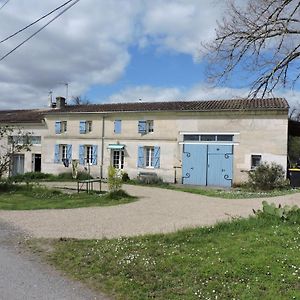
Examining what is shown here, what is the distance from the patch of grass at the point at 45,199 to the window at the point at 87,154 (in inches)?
441

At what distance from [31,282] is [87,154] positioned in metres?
25.8

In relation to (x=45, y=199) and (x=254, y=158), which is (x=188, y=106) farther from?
(x=45, y=199)

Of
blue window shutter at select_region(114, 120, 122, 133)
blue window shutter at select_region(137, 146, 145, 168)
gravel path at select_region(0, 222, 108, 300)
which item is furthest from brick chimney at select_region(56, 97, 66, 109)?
gravel path at select_region(0, 222, 108, 300)

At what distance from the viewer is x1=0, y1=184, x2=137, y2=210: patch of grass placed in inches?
568

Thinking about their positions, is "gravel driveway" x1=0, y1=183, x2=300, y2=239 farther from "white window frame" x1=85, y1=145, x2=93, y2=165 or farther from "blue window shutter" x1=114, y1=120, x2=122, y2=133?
"white window frame" x1=85, y1=145, x2=93, y2=165

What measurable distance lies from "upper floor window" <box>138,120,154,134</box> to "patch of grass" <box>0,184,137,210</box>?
1109 cm

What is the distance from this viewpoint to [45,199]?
16375mm

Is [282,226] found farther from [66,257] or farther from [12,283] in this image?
[12,283]

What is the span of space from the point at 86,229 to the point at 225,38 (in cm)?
597

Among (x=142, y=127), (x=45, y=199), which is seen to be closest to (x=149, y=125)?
(x=142, y=127)

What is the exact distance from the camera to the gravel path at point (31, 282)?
518 cm

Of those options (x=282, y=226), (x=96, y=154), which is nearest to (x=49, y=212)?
(x=282, y=226)

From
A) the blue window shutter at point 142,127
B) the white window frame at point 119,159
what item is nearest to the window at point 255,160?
the blue window shutter at point 142,127

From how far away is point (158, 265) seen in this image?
20.9ft
